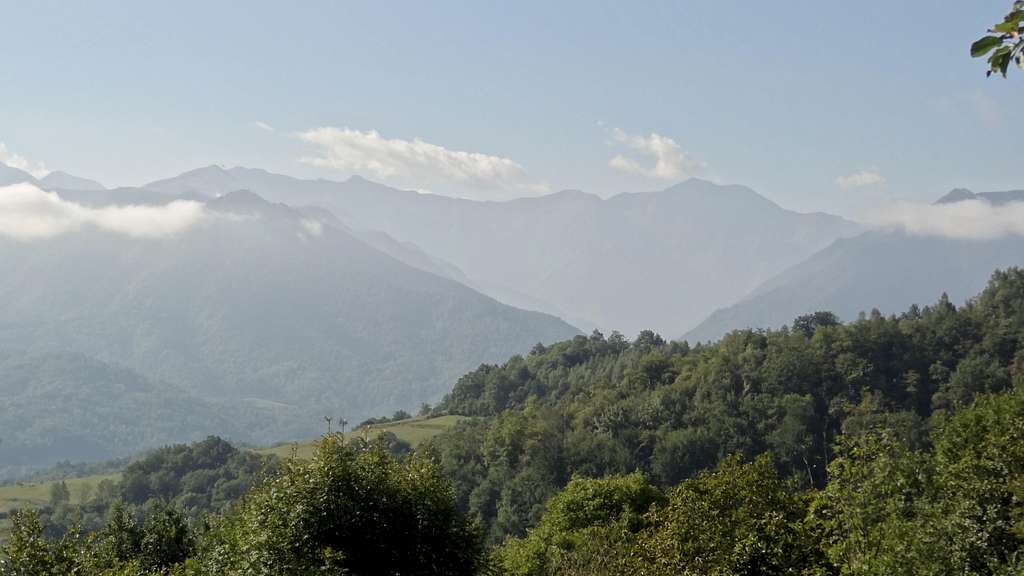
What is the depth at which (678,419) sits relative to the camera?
15712 centimetres

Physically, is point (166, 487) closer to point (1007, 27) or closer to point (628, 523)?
point (628, 523)

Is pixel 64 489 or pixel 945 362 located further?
pixel 64 489

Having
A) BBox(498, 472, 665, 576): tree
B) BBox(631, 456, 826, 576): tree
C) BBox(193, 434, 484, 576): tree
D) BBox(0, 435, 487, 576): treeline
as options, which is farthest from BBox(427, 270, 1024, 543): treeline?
BBox(193, 434, 484, 576): tree

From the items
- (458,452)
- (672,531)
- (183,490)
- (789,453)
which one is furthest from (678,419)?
(672,531)

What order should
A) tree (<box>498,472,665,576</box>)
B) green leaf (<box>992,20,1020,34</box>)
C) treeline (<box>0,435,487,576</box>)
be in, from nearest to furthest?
green leaf (<box>992,20,1020,34</box>) < treeline (<box>0,435,487,576</box>) < tree (<box>498,472,665,576</box>)

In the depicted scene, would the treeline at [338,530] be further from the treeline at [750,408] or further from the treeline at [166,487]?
the treeline at [166,487]

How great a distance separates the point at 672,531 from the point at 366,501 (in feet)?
51.7

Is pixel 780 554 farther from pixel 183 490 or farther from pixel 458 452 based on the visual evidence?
pixel 183 490

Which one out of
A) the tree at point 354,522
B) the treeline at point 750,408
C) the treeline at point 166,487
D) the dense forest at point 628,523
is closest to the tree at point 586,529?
the dense forest at point 628,523

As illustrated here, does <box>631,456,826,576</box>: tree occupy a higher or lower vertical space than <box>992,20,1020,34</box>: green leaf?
lower

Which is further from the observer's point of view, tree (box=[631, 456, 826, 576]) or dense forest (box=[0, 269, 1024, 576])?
tree (box=[631, 456, 826, 576])

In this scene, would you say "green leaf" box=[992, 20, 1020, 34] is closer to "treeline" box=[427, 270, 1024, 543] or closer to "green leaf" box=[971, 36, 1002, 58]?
"green leaf" box=[971, 36, 1002, 58]

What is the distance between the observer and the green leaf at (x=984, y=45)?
7.56 meters

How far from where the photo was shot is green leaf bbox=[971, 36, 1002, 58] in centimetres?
756
